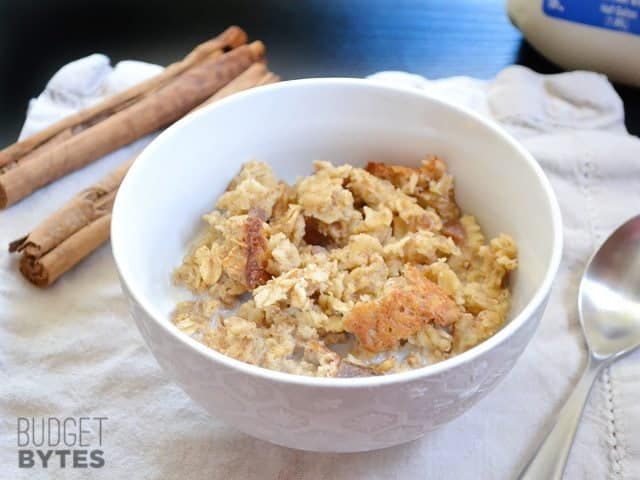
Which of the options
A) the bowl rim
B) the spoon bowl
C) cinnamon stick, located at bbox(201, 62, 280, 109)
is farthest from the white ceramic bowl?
cinnamon stick, located at bbox(201, 62, 280, 109)

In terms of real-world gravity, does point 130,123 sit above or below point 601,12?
below

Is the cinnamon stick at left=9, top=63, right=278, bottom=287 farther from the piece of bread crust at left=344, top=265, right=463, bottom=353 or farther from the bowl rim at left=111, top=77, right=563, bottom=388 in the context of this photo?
the piece of bread crust at left=344, top=265, right=463, bottom=353

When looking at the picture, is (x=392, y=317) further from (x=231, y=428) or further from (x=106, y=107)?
(x=106, y=107)

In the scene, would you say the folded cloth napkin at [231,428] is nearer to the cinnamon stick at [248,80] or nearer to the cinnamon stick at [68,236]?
the cinnamon stick at [68,236]

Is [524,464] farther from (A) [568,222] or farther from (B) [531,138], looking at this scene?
(B) [531,138]

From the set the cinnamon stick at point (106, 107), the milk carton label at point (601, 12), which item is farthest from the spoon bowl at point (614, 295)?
the cinnamon stick at point (106, 107)

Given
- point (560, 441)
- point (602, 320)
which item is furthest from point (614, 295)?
point (560, 441)

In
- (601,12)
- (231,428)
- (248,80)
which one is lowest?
(231,428)
